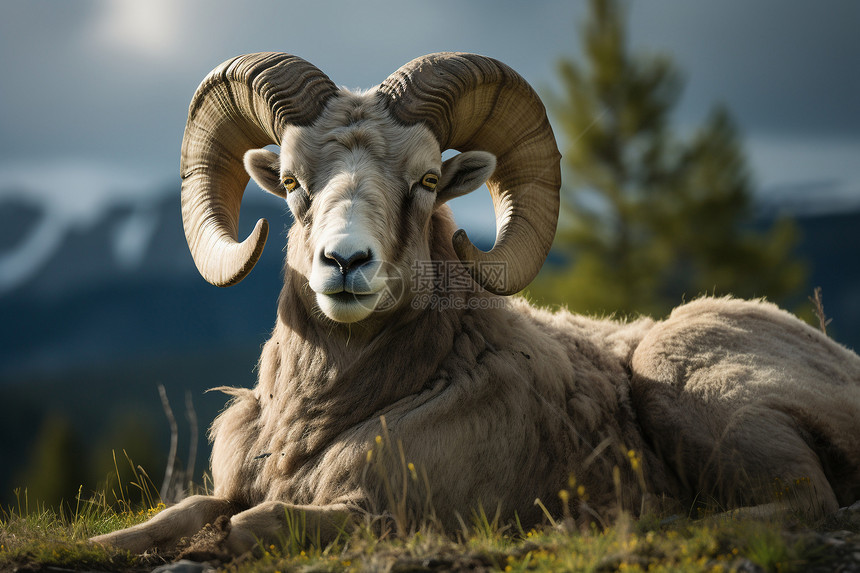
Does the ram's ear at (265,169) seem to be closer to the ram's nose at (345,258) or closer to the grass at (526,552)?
the ram's nose at (345,258)

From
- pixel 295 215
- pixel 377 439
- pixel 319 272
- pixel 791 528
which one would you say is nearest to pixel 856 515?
pixel 791 528

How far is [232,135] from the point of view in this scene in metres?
6.87

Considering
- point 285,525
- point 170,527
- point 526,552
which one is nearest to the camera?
point 526,552

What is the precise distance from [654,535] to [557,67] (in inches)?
1005

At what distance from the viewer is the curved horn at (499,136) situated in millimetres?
6062

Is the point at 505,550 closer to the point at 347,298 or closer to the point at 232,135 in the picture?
the point at 347,298

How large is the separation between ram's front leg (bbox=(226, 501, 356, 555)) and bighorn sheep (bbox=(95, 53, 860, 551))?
2 cm

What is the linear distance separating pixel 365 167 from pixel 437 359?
1578mm

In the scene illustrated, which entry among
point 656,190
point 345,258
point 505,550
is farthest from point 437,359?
point 656,190

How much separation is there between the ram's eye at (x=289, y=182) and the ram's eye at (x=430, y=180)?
1.00 meters

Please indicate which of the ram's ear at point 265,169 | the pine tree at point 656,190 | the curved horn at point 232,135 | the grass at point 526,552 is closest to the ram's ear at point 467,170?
the curved horn at point 232,135

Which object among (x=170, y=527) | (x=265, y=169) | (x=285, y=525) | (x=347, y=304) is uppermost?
(x=265, y=169)

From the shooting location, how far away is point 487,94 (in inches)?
256

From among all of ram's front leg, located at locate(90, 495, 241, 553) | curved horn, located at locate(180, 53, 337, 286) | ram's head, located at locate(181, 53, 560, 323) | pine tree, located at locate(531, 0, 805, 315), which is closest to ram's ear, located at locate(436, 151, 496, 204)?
ram's head, located at locate(181, 53, 560, 323)
